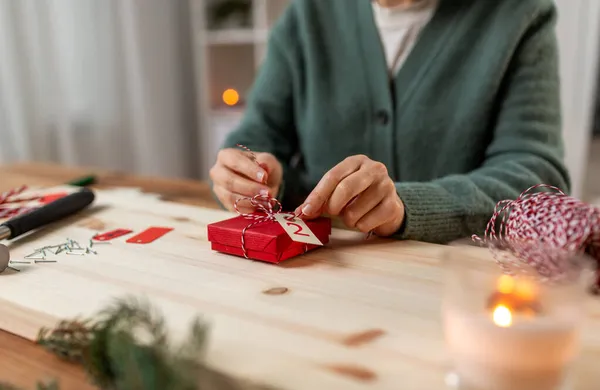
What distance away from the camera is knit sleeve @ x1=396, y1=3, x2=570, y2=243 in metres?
0.73

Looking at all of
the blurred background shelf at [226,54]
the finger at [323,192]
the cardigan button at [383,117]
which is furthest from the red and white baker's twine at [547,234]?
the blurred background shelf at [226,54]

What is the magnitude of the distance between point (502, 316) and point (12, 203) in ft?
2.66

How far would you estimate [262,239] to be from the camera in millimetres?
607

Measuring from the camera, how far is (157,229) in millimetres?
744

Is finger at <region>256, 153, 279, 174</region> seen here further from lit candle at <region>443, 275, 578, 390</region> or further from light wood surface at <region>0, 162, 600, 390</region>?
lit candle at <region>443, 275, 578, 390</region>

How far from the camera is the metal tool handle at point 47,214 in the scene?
72cm

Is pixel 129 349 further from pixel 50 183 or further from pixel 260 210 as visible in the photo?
pixel 50 183

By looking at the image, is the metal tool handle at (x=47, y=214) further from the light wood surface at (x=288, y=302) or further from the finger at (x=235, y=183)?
the finger at (x=235, y=183)

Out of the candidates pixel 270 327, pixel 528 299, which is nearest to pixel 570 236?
pixel 528 299

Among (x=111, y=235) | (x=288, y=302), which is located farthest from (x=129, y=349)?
(x=111, y=235)

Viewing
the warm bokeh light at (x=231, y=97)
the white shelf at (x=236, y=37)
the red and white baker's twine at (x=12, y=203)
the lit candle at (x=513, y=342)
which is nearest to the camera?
the lit candle at (x=513, y=342)

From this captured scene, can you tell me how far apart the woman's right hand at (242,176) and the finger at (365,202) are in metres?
0.12

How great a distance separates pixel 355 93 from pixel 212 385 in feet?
2.65

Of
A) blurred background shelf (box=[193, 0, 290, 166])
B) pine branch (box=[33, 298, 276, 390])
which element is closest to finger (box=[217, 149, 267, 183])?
pine branch (box=[33, 298, 276, 390])
